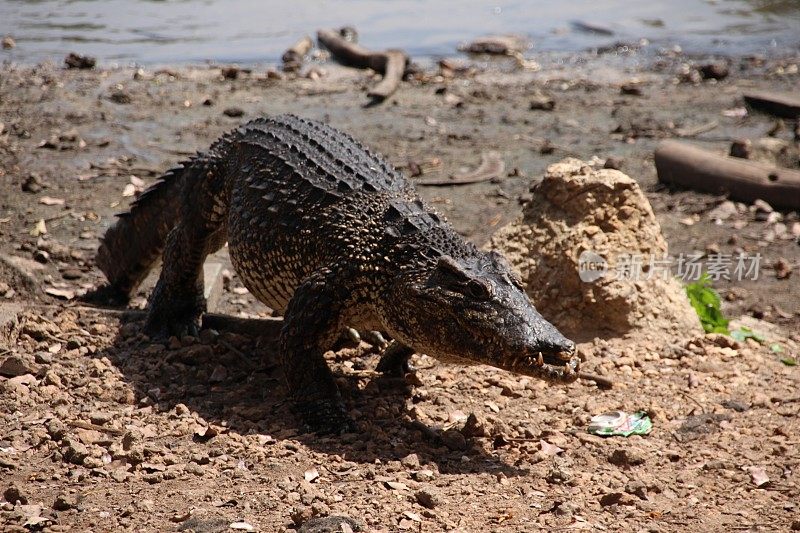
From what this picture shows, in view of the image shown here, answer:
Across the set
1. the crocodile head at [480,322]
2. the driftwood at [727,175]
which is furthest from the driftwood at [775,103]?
the crocodile head at [480,322]

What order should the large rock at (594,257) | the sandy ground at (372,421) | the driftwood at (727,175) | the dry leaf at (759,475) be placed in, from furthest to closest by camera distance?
the driftwood at (727,175) → the large rock at (594,257) → the dry leaf at (759,475) → the sandy ground at (372,421)

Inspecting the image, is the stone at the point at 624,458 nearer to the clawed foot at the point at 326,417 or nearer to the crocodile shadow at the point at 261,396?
the crocodile shadow at the point at 261,396

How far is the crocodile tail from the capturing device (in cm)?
663

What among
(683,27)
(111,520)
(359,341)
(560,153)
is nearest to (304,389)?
(359,341)

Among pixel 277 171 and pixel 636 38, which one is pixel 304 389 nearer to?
pixel 277 171

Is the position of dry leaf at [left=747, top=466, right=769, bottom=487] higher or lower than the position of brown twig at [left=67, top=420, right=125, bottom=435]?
lower

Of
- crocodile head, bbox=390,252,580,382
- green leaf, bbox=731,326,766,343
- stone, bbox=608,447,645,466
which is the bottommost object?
green leaf, bbox=731,326,766,343

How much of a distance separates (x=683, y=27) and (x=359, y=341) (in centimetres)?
1574

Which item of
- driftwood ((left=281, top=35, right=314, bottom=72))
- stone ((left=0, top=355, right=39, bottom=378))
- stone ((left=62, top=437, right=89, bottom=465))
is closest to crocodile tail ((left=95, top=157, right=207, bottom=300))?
stone ((left=0, top=355, right=39, bottom=378))

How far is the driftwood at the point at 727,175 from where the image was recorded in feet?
31.4

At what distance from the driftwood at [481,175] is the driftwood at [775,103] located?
173 inches

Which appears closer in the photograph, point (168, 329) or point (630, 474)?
point (630, 474)

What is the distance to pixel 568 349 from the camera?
14.7 ft

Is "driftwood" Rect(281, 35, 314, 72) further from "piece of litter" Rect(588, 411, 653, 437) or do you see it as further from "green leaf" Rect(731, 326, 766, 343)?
"piece of litter" Rect(588, 411, 653, 437)
